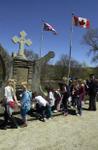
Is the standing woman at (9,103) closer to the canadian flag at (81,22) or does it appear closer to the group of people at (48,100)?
the group of people at (48,100)

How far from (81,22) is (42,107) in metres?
13.9

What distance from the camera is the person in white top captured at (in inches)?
472

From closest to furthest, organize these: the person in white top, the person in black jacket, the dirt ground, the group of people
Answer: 1. the dirt ground
2. the group of people
3. the person in white top
4. the person in black jacket

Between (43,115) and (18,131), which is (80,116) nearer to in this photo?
(43,115)

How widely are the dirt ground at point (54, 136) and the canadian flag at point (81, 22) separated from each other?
13042 mm

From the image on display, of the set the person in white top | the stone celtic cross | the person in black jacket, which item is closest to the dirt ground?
the person in white top

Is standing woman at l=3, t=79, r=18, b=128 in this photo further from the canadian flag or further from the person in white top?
the canadian flag

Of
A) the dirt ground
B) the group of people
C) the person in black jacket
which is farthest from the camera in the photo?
the person in black jacket

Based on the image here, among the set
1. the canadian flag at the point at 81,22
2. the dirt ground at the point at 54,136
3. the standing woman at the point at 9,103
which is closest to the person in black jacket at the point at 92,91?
the dirt ground at the point at 54,136

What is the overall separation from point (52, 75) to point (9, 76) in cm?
4490

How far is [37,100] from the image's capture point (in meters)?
12.0

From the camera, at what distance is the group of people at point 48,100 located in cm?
1044

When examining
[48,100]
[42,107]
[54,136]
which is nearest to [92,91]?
[48,100]

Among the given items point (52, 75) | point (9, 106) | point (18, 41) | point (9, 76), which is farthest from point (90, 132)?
point (52, 75)
